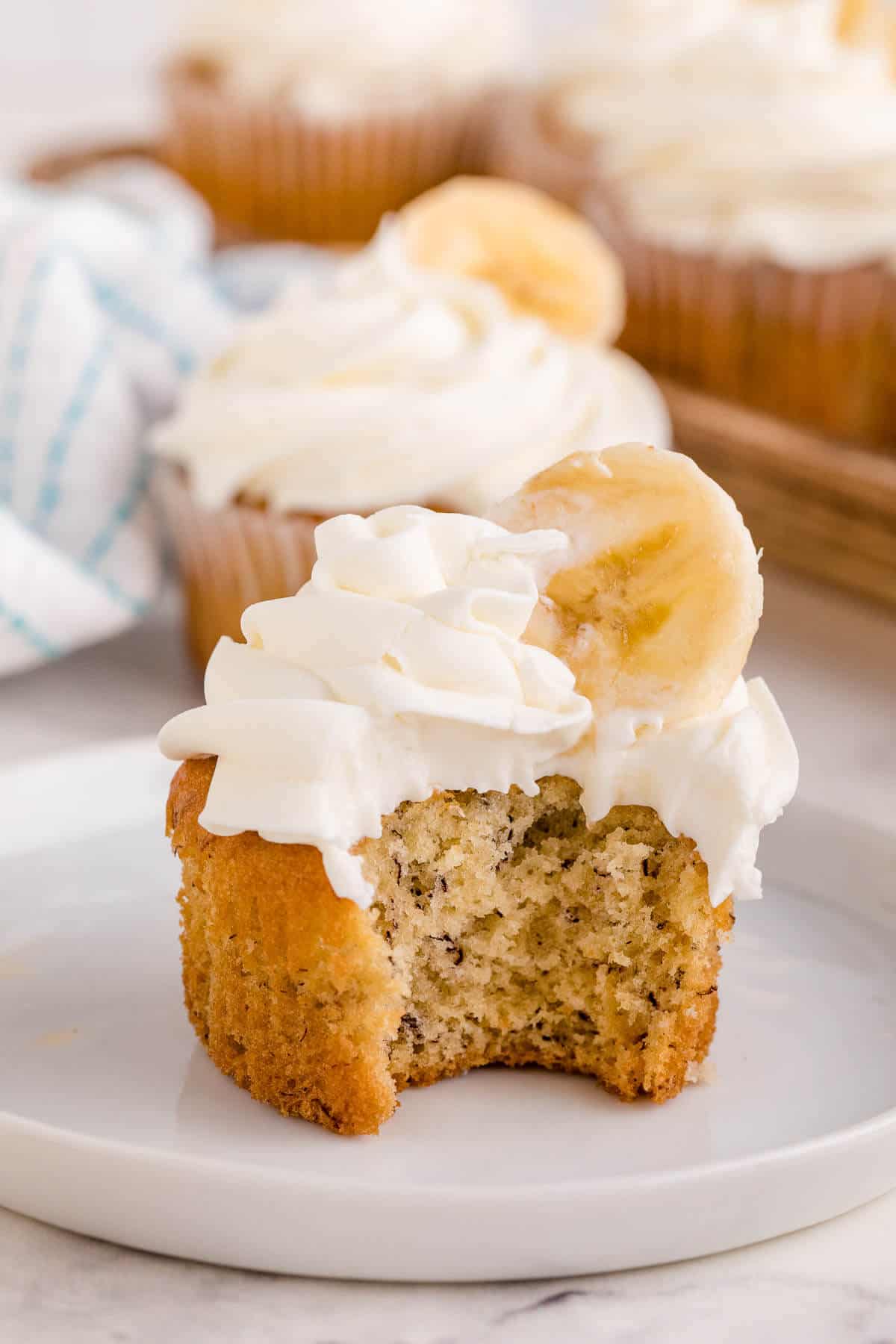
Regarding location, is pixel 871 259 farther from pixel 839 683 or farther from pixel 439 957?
pixel 439 957

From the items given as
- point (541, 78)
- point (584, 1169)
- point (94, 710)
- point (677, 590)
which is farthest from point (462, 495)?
point (541, 78)

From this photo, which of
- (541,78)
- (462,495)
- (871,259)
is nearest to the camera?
(462,495)

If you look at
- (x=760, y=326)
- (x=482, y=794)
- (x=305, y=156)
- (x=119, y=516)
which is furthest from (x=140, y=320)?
(x=482, y=794)

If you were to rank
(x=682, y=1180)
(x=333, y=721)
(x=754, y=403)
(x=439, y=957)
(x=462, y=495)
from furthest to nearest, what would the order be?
(x=754, y=403) < (x=462, y=495) < (x=439, y=957) < (x=333, y=721) < (x=682, y=1180)

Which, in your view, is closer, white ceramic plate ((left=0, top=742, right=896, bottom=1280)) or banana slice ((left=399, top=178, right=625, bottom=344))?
white ceramic plate ((left=0, top=742, right=896, bottom=1280))

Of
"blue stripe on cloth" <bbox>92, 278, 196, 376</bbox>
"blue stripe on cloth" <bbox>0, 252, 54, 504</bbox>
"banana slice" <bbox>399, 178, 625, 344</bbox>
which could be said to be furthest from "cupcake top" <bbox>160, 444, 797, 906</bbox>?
"blue stripe on cloth" <bbox>92, 278, 196, 376</bbox>

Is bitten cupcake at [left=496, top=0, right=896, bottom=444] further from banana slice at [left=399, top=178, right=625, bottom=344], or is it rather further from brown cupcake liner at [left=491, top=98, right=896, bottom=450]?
banana slice at [left=399, top=178, right=625, bottom=344]

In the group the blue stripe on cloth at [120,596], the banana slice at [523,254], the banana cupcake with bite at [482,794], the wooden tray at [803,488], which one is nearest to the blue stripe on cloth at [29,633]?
the blue stripe on cloth at [120,596]

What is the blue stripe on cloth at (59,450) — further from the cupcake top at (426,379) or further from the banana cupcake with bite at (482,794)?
the banana cupcake with bite at (482,794)

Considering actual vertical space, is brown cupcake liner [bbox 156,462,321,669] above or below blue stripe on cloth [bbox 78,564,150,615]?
above
